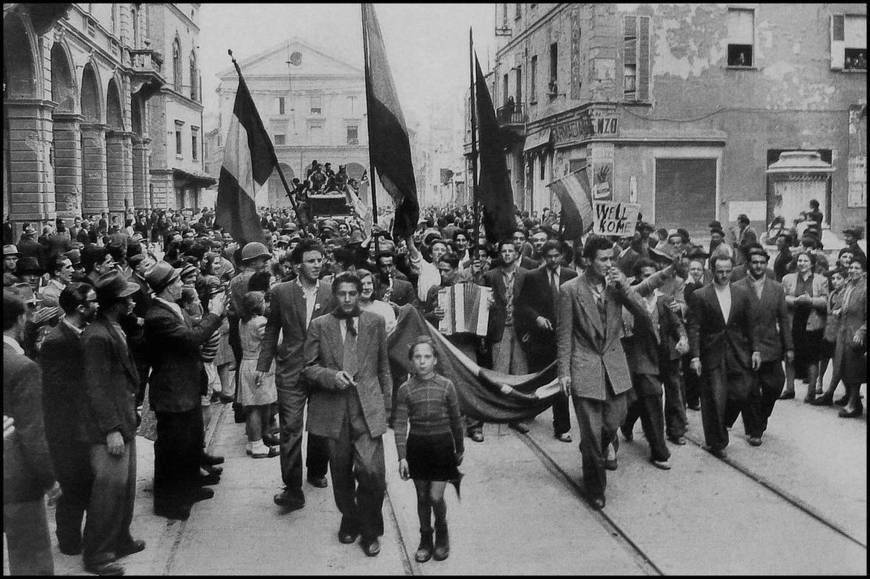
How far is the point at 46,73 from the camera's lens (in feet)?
75.0

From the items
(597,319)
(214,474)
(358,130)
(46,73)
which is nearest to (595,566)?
(597,319)

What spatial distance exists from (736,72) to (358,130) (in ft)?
183

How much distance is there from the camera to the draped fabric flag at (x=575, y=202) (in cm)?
903

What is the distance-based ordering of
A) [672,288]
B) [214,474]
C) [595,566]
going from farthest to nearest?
1. [672,288]
2. [214,474]
3. [595,566]

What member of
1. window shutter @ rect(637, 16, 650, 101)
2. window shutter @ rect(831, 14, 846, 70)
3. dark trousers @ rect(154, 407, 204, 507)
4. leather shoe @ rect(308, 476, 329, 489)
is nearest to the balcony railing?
window shutter @ rect(637, 16, 650, 101)

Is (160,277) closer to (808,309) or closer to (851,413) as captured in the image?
(851,413)

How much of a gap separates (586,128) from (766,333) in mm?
18067

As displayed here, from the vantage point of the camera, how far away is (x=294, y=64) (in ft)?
239

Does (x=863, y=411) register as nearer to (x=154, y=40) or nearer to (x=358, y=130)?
(x=154, y=40)

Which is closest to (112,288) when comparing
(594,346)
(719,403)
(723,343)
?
(594,346)

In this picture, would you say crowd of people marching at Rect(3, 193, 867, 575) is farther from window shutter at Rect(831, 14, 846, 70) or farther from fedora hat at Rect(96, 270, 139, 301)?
window shutter at Rect(831, 14, 846, 70)

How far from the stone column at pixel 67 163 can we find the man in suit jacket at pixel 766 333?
915 inches

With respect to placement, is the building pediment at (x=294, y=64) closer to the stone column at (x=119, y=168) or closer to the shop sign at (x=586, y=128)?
the stone column at (x=119, y=168)

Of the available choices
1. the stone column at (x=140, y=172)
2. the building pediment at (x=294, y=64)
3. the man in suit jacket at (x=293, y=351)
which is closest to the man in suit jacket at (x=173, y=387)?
the man in suit jacket at (x=293, y=351)
